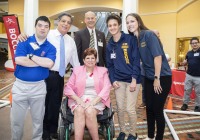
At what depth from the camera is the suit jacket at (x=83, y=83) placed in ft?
9.21

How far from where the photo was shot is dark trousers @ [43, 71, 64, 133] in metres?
2.91

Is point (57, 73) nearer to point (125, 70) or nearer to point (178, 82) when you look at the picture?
point (125, 70)

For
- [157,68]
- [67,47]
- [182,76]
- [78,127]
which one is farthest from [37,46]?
[182,76]

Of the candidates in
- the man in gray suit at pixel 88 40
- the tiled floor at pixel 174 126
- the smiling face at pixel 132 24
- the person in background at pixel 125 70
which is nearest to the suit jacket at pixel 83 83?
the person in background at pixel 125 70

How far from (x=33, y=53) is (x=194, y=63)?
3662mm

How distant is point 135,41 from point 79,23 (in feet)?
51.4

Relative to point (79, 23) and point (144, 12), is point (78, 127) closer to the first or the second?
point (144, 12)

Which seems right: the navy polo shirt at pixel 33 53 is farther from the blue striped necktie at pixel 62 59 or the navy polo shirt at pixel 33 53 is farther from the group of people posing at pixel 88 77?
the blue striped necktie at pixel 62 59

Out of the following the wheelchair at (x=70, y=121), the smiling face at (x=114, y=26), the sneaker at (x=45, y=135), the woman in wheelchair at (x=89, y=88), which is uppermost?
the smiling face at (x=114, y=26)

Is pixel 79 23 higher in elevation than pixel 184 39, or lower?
higher

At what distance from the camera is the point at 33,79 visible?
243 centimetres

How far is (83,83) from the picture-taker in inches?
112

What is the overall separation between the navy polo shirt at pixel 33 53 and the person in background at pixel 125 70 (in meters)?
0.78

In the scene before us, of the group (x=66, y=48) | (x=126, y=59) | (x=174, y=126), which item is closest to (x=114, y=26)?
(x=126, y=59)
